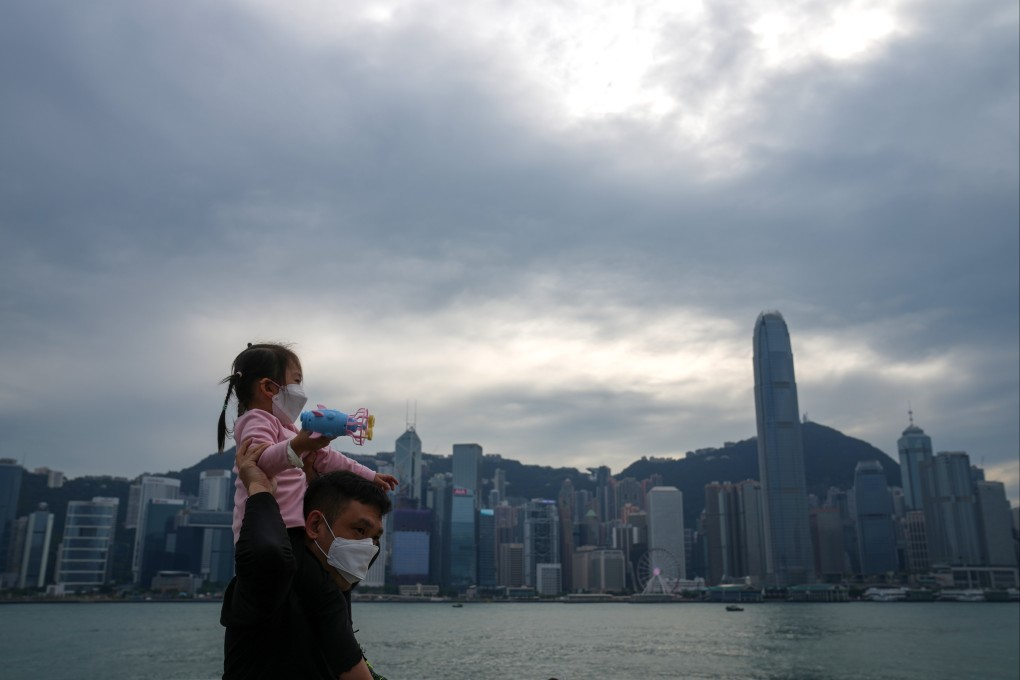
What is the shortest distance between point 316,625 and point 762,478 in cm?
20220

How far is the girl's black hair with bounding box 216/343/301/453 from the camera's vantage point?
255 cm

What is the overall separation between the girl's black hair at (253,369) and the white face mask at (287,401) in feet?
0.15

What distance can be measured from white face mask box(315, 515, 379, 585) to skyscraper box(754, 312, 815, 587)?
186936mm

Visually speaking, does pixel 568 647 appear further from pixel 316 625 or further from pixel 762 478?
pixel 762 478

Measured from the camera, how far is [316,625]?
6.82ft

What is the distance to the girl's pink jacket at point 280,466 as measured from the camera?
2160mm

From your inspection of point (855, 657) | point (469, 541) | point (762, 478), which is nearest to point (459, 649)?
point (855, 657)

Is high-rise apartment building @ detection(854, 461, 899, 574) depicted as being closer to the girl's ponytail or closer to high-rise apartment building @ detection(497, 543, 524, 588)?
high-rise apartment building @ detection(497, 543, 524, 588)

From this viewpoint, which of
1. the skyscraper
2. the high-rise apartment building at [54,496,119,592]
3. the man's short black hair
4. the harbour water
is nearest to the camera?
the man's short black hair

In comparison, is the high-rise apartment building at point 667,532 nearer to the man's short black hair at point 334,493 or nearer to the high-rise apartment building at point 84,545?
the high-rise apartment building at point 84,545

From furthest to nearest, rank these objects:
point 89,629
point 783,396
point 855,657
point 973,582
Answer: point 783,396
point 973,582
point 89,629
point 855,657

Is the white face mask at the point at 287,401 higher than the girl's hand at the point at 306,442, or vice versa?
the white face mask at the point at 287,401

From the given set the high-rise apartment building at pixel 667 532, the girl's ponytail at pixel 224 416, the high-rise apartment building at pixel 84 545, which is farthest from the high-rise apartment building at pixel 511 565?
the girl's ponytail at pixel 224 416

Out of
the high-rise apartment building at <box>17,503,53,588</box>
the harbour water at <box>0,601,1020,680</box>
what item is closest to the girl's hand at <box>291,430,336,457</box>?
the harbour water at <box>0,601,1020,680</box>
